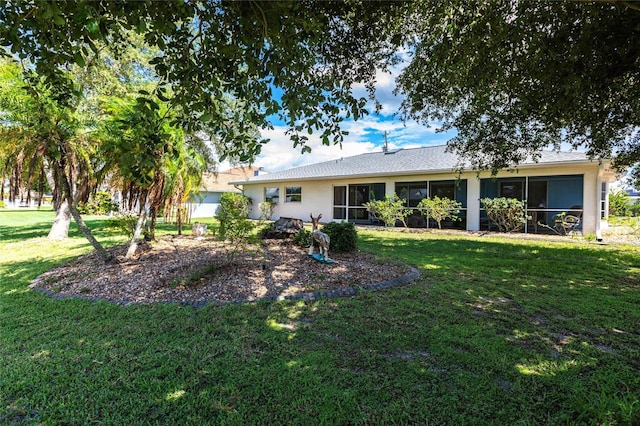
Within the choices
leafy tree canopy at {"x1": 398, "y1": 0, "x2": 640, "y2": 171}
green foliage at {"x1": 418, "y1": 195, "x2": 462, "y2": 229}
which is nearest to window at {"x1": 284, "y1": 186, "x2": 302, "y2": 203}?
green foliage at {"x1": 418, "y1": 195, "x2": 462, "y2": 229}

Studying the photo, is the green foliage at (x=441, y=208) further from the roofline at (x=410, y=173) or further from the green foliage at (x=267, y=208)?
the green foliage at (x=267, y=208)

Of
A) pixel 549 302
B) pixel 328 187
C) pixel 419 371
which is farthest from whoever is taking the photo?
pixel 328 187

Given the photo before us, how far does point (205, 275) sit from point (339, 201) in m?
14.3

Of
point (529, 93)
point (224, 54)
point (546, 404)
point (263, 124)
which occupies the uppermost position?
point (529, 93)

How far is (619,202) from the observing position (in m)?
16.1

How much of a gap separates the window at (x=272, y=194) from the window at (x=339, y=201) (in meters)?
4.65

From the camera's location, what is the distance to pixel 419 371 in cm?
265

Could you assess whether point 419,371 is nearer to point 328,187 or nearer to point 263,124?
point 263,124

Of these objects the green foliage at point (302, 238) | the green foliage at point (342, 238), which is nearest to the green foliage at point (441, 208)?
the green foliage at point (342, 238)

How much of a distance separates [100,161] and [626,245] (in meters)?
14.3

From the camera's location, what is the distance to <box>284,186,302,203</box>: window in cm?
2053

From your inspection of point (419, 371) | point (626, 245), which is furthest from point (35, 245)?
point (626, 245)

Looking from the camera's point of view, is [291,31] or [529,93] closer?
[291,31]

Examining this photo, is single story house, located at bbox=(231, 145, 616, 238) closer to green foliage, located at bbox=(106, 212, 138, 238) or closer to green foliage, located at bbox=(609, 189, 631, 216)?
green foliage, located at bbox=(609, 189, 631, 216)
